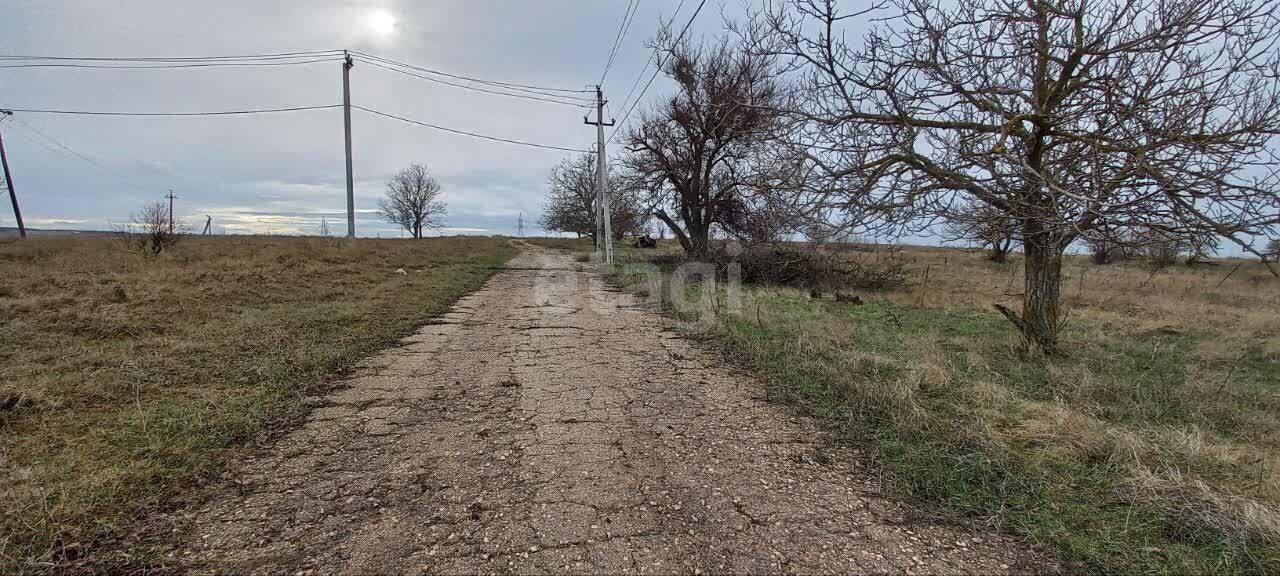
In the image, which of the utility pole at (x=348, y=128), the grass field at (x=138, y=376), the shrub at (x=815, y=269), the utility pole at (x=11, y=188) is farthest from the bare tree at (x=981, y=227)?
the utility pole at (x=11, y=188)

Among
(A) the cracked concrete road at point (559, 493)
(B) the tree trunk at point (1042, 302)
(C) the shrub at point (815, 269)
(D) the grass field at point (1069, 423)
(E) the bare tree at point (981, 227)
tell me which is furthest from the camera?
(C) the shrub at point (815, 269)

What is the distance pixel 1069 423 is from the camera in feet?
10.4

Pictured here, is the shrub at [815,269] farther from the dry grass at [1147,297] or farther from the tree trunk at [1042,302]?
the tree trunk at [1042,302]

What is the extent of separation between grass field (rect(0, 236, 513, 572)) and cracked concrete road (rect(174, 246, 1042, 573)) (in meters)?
0.38

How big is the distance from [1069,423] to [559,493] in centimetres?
318

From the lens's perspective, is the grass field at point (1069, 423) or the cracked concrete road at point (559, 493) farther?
the grass field at point (1069, 423)

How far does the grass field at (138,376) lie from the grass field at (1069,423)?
148 inches

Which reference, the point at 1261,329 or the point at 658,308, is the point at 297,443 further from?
the point at 1261,329

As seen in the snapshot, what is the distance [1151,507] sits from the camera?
2.26 m

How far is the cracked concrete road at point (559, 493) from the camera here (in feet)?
6.57

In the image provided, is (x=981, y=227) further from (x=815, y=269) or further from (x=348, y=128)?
(x=348, y=128)

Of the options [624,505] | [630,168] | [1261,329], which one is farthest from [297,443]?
[630,168]

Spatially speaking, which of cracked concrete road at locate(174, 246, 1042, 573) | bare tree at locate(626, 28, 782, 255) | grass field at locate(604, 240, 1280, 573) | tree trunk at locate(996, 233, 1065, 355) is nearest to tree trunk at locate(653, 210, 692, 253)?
bare tree at locate(626, 28, 782, 255)

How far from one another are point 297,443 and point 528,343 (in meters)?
2.90
